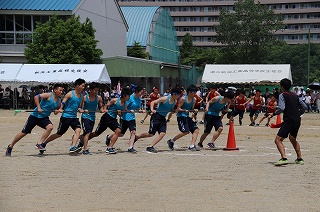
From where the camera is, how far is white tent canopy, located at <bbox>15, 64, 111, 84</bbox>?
3788 centimetres

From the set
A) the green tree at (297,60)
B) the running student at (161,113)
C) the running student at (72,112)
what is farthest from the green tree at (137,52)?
the running student at (72,112)

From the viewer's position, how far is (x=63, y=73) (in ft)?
126

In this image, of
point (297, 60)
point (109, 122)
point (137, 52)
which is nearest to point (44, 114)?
point (109, 122)

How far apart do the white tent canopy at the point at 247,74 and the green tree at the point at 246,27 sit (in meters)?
27.9

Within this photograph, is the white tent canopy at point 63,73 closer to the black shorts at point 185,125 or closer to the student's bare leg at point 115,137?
the black shorts at point 185,125

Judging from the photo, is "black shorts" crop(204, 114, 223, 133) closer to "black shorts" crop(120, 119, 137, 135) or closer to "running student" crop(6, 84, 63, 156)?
"black shorts" crop(120, 119, 137, 135)

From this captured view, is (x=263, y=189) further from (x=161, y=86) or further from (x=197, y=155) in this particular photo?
(x=161, y=86)

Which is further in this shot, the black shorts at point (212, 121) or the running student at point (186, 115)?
the black shorts at point (212, 121)

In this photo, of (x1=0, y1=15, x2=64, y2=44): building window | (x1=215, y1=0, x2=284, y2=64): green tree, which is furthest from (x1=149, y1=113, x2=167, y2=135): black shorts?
(x1=215, y1=0, x2=284, y2=64): green tree

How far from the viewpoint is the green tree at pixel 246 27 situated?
69.1m

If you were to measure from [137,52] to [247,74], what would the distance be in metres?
25.2

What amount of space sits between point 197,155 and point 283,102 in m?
2.95

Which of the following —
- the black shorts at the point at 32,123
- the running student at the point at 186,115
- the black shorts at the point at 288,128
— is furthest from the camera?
the running student at the point at 186,115

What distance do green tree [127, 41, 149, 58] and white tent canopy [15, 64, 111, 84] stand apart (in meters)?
26.2
